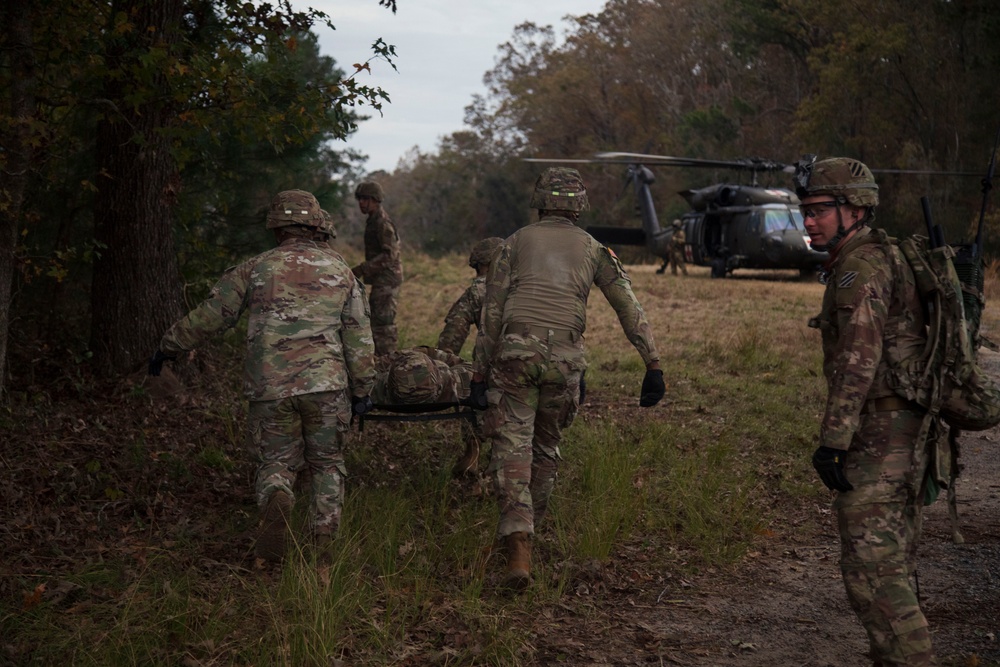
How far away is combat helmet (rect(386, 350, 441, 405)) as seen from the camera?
21.0 ft

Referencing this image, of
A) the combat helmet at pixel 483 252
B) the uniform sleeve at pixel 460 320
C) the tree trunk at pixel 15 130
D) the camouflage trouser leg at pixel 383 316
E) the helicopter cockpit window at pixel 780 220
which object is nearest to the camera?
the tree trunk at pixel 15 130

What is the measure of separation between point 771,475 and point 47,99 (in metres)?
5.42

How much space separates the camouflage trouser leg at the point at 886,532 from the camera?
3.72 m

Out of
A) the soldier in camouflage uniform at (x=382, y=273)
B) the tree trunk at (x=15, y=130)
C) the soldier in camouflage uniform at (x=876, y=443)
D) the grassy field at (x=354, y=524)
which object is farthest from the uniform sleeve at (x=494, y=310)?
the soldier in camouflage uniform at (x=382, y=273)

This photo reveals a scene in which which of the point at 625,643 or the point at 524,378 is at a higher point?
the point at 524,378

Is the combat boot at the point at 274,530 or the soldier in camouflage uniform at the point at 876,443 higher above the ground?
the soldier in camouflage uniform at the point at 876,443

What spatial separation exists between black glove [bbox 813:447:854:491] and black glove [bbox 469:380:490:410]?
7.20 ft

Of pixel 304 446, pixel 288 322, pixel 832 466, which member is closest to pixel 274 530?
pixel 304 446

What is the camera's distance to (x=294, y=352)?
5.46 metres

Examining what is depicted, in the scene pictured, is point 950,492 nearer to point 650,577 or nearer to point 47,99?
point 650,577

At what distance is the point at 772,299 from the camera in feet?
61.9

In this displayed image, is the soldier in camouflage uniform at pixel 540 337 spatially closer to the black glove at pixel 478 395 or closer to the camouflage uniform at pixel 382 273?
the black glove at pixel 478 395

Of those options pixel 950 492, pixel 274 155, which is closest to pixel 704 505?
pixel 950 492

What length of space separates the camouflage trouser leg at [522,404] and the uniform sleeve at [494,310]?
0.07 metres
